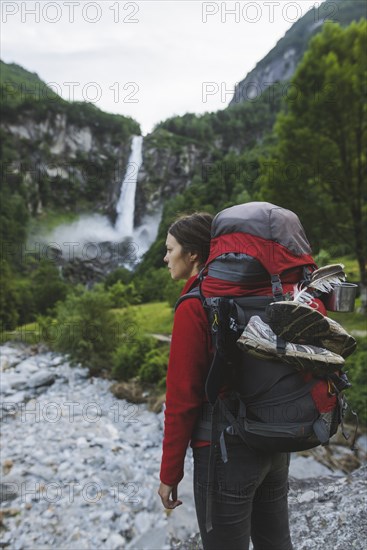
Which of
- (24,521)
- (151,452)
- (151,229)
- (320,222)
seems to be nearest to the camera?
(24,521)

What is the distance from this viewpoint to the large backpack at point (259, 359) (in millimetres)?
1531

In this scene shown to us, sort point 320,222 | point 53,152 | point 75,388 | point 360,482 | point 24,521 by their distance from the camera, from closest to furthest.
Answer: point 360,482 → point 24,521 → point 75,388 → point 320,222 → point 53,152

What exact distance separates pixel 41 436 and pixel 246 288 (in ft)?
22.9

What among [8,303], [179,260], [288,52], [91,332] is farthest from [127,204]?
[288,52]

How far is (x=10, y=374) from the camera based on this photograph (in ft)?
→ 36.8

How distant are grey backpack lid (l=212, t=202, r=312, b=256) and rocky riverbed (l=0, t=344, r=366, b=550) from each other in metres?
2.84

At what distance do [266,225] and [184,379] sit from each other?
0.77 metres

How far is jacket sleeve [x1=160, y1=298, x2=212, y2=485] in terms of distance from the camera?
65.1 inches

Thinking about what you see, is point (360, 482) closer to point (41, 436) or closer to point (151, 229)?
point (41, 436)

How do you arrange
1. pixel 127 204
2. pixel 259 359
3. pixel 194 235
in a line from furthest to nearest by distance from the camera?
pixel 127 204 → pixel 194 235 → pixel 259 359

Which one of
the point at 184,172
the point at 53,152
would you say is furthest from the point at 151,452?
the point at 53,152

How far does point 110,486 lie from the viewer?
18.3ft

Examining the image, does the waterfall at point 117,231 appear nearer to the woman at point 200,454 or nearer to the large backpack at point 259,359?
the woman at point 200,454

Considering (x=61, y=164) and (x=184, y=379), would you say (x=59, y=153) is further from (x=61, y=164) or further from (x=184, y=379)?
(x=184, y=379)
